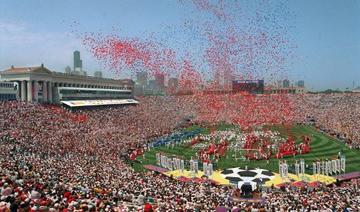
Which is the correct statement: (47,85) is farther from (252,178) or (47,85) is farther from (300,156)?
(252,178)

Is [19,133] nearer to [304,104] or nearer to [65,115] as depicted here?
[65,115]

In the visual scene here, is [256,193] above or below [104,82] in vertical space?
below

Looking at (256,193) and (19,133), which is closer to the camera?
(256,193)

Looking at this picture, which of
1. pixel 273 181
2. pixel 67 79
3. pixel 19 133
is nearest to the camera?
pixel 273 181

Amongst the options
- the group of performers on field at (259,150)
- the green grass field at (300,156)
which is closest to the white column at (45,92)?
the green grass field at (300,156)

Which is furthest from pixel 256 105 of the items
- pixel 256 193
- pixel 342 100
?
pixel 256 193

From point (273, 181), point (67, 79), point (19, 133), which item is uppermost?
point (67, 79)
